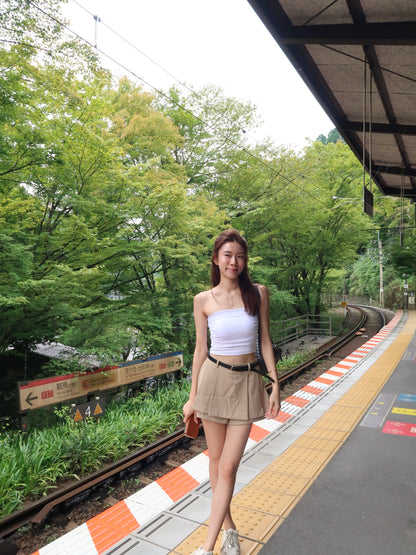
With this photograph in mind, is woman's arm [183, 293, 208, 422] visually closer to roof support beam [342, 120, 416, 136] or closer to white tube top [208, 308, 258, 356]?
white tube top [208, 308, 258, 356]

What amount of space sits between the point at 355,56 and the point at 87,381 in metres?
6.79

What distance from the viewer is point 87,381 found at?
7.48 metres

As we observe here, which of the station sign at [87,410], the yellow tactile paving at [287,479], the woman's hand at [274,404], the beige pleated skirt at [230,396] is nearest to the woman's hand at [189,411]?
the beige pleated skirt at [230,396]

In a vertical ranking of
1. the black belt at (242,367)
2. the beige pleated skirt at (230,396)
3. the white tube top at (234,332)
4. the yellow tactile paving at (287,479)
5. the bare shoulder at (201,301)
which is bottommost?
the yellow tactile paving at (287,479)

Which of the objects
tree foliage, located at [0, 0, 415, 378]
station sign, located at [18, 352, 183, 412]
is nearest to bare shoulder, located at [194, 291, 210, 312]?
tree foliage, located at [0, 0, 415, 378]

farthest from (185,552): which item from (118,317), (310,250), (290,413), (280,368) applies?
(310,250)

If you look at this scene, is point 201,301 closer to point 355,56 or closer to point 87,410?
point 355,56

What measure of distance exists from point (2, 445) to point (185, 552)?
4.31 m

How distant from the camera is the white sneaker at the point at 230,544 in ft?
8.60

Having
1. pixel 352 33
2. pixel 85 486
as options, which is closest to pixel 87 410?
pixel 85 486

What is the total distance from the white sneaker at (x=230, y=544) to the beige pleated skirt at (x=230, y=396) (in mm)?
840

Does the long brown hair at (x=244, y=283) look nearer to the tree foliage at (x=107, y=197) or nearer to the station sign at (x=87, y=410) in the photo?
the tree foliage at (x=107, y=197)

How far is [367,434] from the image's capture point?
5223mm

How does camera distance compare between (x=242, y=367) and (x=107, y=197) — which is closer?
(x=242, y=367)
